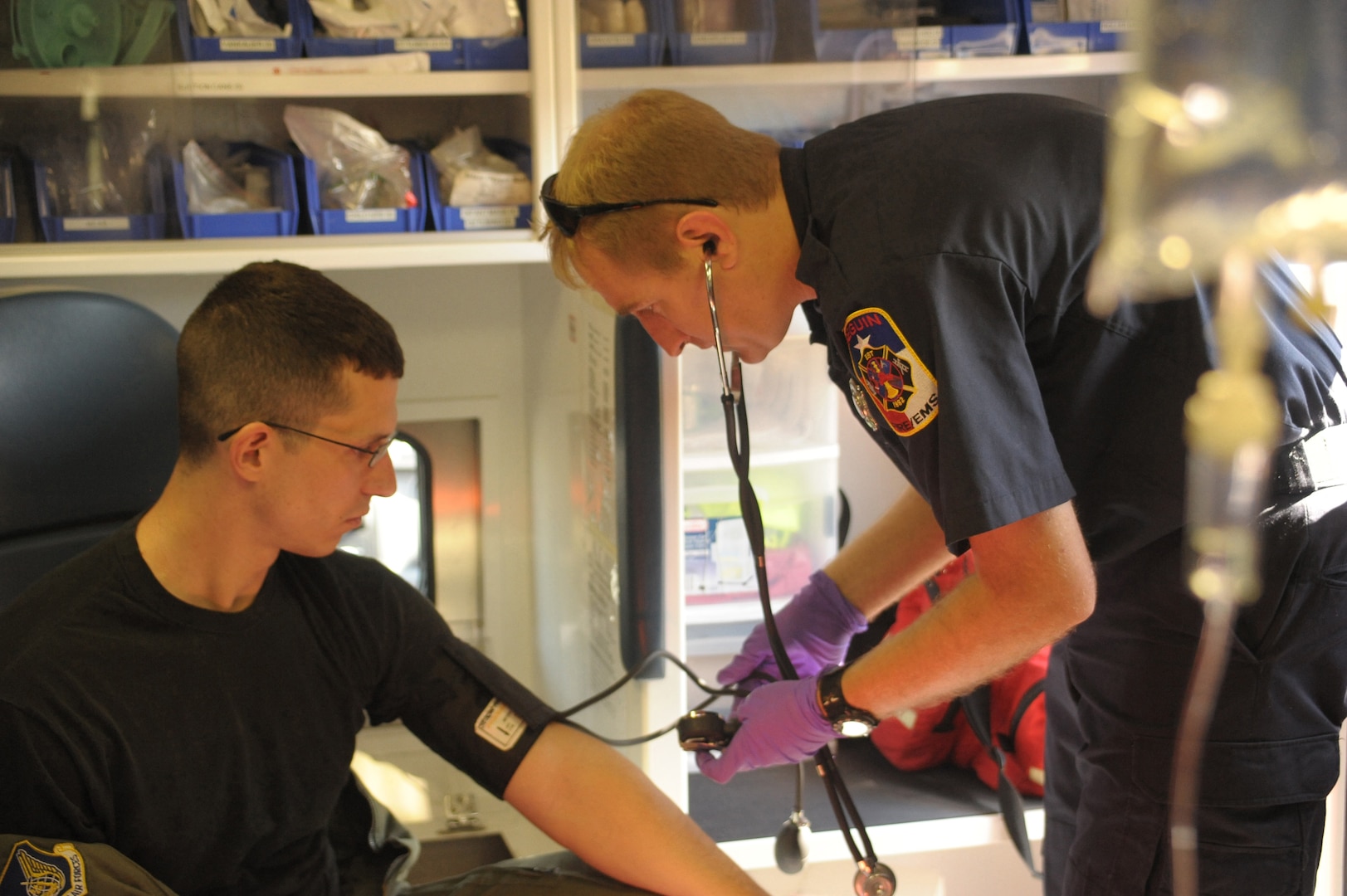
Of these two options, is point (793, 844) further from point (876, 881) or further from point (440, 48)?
point (440, 48)

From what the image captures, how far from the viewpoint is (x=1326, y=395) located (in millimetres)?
1058

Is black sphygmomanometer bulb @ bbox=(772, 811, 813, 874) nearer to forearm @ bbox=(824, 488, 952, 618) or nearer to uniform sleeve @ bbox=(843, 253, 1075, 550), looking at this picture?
forearm @ bbox=(824, 488, 952, 618)

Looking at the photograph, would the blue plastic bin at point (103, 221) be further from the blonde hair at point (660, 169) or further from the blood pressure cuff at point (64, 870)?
the blood pressure cuff at point (64, 870)

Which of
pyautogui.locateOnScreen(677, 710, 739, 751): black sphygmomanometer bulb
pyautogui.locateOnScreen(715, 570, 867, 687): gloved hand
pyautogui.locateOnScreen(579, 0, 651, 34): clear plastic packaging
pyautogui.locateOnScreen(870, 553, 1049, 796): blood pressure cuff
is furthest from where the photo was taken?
pyautogui.locateOnScreen(870, 553, 1049, 796): blood pressure cuff

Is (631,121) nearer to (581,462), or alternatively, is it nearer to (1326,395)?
(1326,395)

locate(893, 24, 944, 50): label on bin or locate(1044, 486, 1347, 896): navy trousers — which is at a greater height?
locate(893, 24, 944, 50): label on bin

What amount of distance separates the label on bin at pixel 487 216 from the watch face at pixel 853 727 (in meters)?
0.97

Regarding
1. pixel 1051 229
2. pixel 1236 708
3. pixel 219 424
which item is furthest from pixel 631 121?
pixel 1236 708

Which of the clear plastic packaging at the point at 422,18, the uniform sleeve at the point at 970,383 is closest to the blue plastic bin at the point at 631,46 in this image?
the clear plastic packaging at the point at 422,18

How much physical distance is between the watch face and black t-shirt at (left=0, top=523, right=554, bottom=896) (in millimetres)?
341

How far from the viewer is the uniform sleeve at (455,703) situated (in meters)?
1.33

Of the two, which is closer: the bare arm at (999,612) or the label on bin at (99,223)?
the bare arm at (999,612)

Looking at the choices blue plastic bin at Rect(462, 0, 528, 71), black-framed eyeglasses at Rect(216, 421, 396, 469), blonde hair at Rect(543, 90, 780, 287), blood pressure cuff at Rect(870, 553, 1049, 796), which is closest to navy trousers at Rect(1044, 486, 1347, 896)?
blonde hair at Rect(543, 90, 780, 287)

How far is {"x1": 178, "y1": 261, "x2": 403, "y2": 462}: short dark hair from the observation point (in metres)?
1.21
